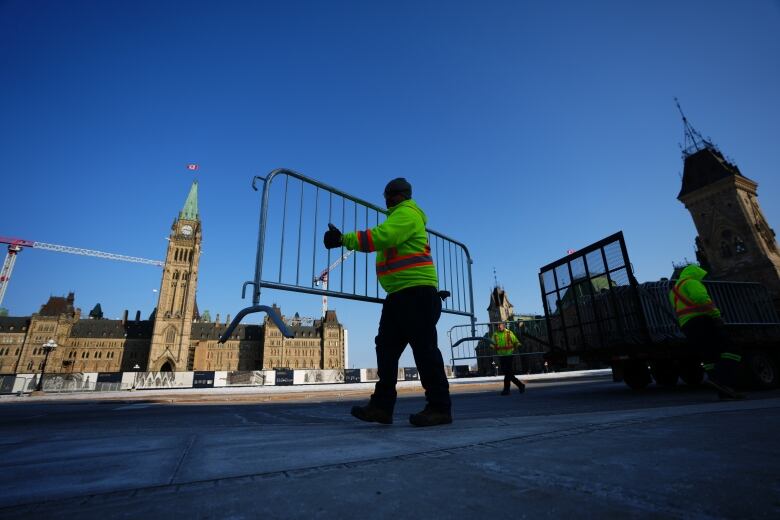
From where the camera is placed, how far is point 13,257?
3376 inches

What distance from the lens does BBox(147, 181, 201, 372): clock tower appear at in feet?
257

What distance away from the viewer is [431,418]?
2752 mm

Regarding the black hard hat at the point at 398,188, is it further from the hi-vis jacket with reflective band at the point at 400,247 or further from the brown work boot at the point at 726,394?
the brown work boot at the point at 726,394

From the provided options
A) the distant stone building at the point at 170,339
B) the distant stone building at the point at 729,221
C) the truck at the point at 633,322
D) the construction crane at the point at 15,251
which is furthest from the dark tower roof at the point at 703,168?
the construction crane at the point at 15,251

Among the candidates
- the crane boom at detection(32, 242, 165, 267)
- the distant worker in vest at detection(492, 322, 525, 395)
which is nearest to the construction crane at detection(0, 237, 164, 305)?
the crane boom at detection(32, 242, 165, 267)

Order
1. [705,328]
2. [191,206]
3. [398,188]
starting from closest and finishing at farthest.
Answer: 1. [398,188]
2. [705,328]
3. [191,206]

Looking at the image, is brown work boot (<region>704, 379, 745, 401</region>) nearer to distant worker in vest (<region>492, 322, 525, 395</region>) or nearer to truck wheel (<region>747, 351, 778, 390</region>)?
truck wheel (<region>747, 351, 778, 390</region>)

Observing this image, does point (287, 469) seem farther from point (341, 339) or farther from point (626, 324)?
point (341, 339)

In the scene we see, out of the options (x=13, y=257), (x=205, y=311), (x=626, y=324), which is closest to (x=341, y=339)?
(x=205, y=311)

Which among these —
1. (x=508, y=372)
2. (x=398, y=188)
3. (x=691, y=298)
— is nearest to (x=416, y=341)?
(x=398, y=188)

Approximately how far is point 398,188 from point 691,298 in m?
4.43

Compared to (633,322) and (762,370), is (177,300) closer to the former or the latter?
(633,322)

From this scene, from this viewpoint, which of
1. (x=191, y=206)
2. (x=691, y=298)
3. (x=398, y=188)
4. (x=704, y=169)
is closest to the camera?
(x=398, y=188)

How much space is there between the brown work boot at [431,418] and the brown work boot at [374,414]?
287mm
